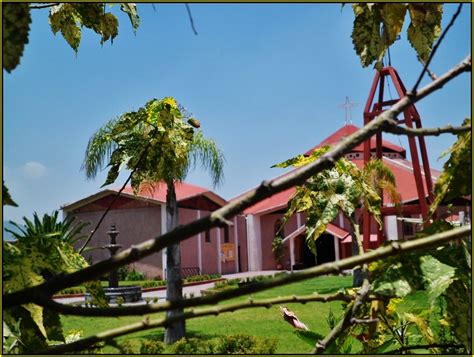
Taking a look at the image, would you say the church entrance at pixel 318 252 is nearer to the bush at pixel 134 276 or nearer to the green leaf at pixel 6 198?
the bush at pixel 134 276

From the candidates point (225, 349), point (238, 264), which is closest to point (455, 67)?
point (225, 349)

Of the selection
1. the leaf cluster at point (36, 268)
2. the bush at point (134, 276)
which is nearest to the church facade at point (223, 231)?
the bush at point (134, 276)

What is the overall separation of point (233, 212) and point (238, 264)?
929 inches

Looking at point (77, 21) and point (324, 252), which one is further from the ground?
point (324, 252)

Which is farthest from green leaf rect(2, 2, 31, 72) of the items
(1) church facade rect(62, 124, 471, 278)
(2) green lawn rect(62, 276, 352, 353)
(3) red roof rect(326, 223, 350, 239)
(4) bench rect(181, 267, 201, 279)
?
(4) bench rect(181, 267, 201, 279)

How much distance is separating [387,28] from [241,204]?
0.95ft

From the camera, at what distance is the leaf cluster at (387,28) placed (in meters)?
0.59

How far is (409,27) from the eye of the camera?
2.13 feet

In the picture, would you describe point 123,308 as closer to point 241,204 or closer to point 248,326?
point 241,204

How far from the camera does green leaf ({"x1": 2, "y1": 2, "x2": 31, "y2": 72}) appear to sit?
0.47 meters

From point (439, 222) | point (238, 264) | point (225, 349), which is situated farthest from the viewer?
point (238, 264)

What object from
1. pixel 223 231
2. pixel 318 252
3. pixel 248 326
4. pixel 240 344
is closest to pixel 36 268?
pixel 240 344

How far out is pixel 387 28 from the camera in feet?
1.93

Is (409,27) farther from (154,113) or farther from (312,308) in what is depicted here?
(312,308)
